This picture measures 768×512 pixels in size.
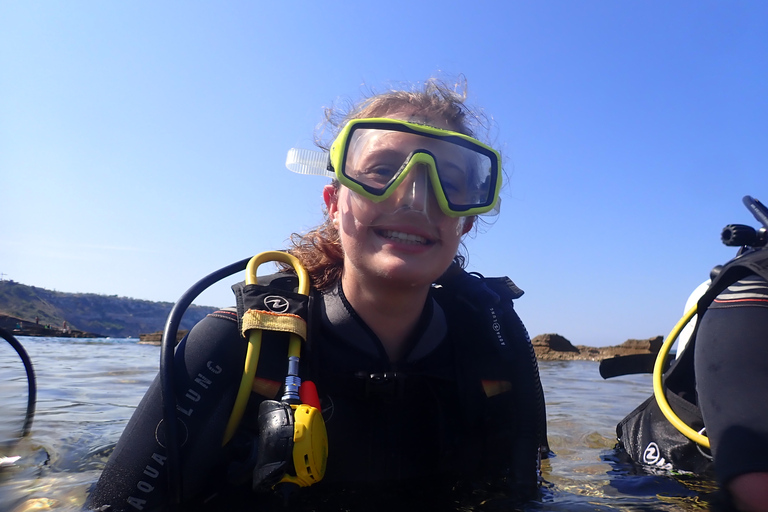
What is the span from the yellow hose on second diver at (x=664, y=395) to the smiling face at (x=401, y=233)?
115cm

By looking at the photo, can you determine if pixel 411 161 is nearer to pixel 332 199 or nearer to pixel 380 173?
pixel 380 173

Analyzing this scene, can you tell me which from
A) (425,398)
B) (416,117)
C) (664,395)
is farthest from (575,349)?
(416,117)

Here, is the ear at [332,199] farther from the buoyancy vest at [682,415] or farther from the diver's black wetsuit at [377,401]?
the buoyancy vest at [682,415]

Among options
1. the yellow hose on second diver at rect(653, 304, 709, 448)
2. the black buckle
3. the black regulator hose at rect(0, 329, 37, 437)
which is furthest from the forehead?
the black regulator hose at rect(0, 329, 37, 437)

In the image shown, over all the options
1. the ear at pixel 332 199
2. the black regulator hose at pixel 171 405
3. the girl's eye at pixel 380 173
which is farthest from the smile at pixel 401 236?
the black regulator hose at pixel 171 405

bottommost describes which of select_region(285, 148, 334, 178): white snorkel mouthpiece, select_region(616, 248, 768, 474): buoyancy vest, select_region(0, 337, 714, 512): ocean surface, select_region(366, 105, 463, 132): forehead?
select_region(0, 337, 714, 512): ocean surface

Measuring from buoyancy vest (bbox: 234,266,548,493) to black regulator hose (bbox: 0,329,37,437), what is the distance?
5.57 feet

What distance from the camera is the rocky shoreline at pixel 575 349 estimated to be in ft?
36.9

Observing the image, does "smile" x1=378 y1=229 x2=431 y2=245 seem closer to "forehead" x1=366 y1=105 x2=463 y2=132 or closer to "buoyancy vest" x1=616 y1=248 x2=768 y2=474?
"forehead" x1=366 y1=105 x2=463 y2=132

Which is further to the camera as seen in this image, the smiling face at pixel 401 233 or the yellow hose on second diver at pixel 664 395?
the yellow hose on second diver at pixel 664 395

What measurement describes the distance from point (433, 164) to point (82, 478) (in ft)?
7.54

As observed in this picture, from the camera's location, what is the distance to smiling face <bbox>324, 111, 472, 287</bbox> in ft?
6.31

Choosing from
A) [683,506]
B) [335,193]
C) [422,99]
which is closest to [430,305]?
[335,193]

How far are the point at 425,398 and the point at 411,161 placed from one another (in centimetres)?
100
